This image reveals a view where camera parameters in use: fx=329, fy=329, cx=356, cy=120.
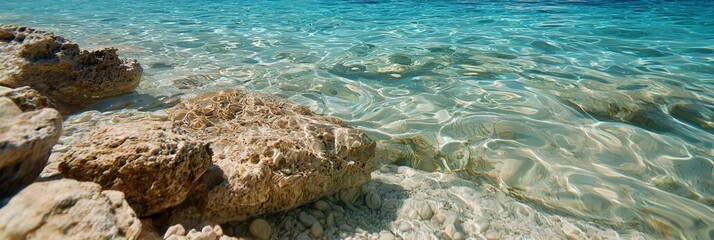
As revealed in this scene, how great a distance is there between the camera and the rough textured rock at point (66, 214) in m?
1.04

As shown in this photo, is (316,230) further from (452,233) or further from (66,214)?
(66,214)

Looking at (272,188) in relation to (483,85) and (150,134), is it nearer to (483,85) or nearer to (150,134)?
(150,134)

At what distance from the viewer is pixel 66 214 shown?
1122 mm

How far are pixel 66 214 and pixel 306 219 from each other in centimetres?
127

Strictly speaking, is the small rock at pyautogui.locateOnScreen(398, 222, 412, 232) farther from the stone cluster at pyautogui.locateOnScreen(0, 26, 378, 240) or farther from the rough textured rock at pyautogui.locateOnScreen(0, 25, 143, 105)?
the rough textured rock at pyautogui.locateOnScreen(0, 25, 143, 105)

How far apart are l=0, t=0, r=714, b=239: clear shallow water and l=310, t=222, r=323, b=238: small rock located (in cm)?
139

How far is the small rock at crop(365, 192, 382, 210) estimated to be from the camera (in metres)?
2.42

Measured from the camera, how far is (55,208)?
1.12 meters

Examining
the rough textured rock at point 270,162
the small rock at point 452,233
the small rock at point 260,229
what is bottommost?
the small rock at point 452,233

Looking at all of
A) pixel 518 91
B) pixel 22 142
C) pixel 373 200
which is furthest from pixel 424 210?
pixel 518 91

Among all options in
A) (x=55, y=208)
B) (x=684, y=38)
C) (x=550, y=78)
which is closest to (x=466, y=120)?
(x=550, y=78)

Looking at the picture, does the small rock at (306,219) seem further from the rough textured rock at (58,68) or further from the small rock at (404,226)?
the rough textured rock at (58,68)

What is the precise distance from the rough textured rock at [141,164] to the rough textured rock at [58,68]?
2316mm

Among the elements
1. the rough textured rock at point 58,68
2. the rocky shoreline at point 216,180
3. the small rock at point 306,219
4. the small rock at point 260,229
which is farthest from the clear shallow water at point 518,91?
the small rock at point 260,229
